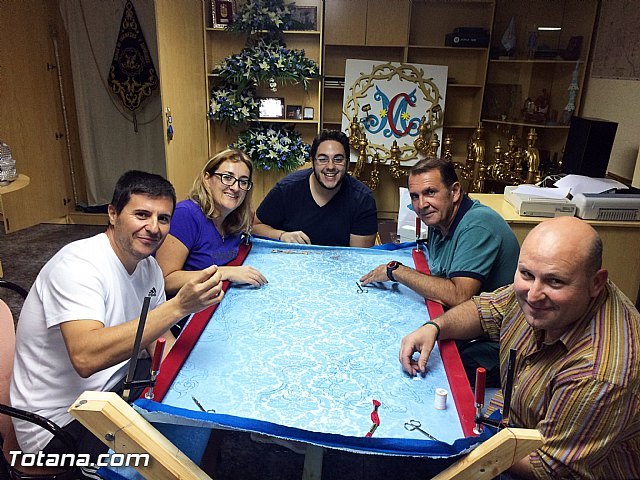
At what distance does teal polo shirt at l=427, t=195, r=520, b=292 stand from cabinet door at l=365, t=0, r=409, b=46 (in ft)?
9.75

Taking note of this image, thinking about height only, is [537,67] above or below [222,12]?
below

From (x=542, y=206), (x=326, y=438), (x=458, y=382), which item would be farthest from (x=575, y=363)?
(x=542, y=206)

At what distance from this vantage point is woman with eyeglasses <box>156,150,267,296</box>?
6.44 ft

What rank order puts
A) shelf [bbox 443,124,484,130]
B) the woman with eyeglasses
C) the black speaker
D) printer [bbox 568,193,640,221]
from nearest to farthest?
the woman with eyeglasses
printer [bbox 568,193,640,221]
the black speaker
shelf [bbox 443,124,484,130]

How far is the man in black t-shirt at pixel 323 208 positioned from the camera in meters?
2.63

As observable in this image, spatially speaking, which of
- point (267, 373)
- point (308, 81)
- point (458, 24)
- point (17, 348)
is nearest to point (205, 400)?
point (267, 373)

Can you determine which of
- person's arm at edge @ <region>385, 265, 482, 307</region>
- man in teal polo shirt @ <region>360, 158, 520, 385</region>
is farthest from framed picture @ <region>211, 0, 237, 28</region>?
person's arm at edge @ <region>385, 265, 482, 307</region>

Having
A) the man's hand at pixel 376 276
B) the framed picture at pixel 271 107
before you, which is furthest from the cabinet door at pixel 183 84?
the man's hand at pixel 376 276

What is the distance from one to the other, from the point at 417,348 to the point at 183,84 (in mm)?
3337

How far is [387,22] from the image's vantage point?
4469mm

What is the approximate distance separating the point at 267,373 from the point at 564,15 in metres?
4.39

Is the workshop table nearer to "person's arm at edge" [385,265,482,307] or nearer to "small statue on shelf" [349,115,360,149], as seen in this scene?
"person's arm at edge" [385,265,482,307]

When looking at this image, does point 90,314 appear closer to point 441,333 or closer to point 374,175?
point 441,333

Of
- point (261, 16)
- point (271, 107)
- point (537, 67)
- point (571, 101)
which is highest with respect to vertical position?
point (261, 16)
